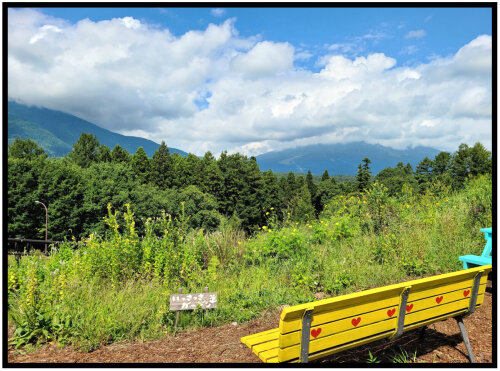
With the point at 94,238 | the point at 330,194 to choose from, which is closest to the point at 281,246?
the point at 94,238

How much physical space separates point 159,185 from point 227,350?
156 feet

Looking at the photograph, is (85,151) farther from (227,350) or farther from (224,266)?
(227,350)

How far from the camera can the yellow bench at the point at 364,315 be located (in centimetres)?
207

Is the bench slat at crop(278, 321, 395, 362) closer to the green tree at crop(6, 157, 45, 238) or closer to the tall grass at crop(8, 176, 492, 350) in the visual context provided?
the tall grass at crop(8, 176, 492, 350)

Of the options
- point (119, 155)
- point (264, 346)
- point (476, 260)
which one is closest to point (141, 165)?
point (119, 155)

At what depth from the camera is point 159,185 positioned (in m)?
48.8

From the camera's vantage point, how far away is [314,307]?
2.03 meters

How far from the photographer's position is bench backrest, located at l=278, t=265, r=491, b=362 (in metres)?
2.07

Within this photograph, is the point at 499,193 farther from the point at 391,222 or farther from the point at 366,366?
the point at 391,222

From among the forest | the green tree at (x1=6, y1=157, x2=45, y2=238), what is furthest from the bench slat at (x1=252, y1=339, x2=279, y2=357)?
the green tree at (x1=6, y1=157, x2=45, y2=238)

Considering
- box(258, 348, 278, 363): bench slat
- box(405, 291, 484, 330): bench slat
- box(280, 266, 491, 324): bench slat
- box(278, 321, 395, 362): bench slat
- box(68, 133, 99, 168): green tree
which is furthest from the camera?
box(68, 133, 99, 168): green tree

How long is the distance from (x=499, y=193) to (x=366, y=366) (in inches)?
76.4

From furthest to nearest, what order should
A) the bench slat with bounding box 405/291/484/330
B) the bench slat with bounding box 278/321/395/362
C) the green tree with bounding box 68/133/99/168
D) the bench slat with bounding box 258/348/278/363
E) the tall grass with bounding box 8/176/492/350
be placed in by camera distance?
the green tree with bounding box 68/133/99/168, the tall grass with bounding box 8/176/492/350, the bench slat with bounding box 405/291/484/330, the bench slat with bounding box 258/348/278/363, the bench slat with bounding box 278/321/395/362

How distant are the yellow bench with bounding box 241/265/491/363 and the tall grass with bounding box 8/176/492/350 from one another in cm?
141
